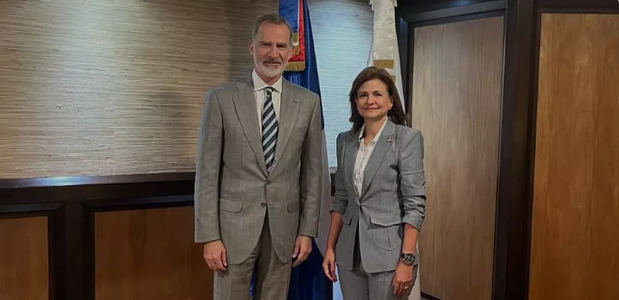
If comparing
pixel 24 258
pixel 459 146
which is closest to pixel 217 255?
pixel 24 258

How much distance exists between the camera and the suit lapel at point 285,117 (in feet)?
6.93

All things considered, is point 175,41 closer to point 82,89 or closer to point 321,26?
point 82,89

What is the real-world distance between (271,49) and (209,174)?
21.2 inches

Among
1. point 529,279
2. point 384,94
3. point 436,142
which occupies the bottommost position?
point 529,279

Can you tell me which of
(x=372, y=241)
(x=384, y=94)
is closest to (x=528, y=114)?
(x=384, y=94)

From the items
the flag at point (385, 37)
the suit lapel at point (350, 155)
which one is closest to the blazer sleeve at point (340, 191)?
the suit lapel at point (350, 155)

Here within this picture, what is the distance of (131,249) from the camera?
9.01 ft

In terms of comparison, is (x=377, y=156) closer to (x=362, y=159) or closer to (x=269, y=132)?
(x=362, y=159)

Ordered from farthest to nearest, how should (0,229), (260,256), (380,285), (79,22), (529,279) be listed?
(529,279), (79,22), (0,229), (260,256), (380,285)

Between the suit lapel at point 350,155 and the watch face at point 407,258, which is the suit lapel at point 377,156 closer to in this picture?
the suit lapel at point 350,155

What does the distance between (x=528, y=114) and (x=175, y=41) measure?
75.7 inches

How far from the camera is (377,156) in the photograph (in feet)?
6.76

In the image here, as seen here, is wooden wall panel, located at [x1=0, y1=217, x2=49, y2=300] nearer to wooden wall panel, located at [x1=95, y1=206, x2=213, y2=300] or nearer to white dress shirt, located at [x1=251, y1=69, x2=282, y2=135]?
wooden wall panel, located at [x1=95, y1=206, x2=213, y2=300]

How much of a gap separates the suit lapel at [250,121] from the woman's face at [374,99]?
0.42 metres
